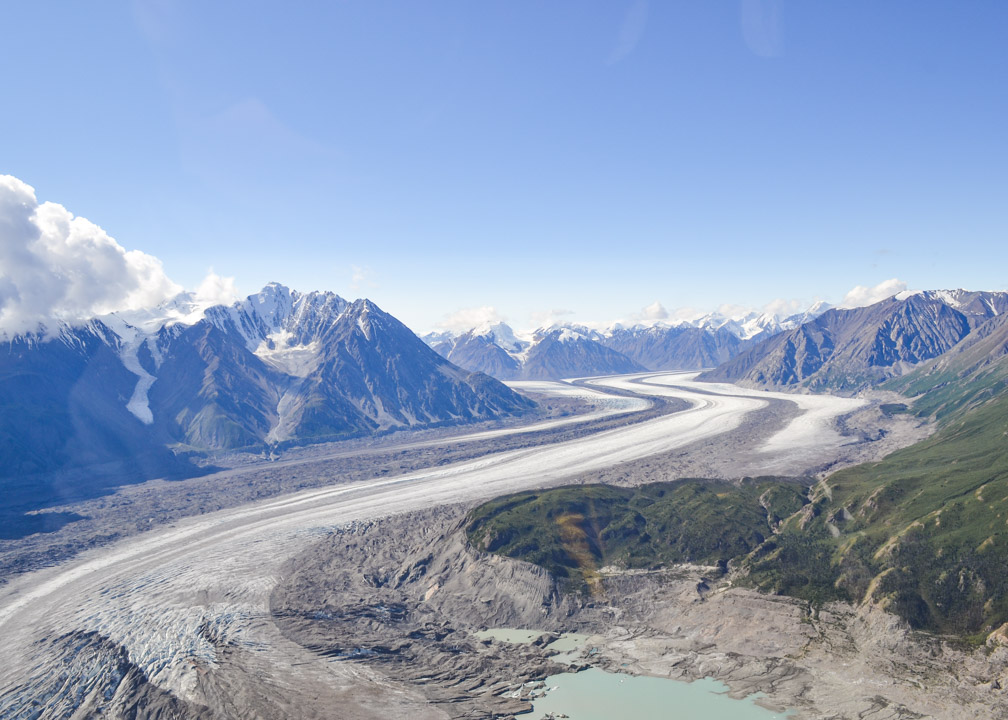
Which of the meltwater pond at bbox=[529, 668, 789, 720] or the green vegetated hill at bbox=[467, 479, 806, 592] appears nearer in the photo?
the meltwater pond at bbox=[529, 668, 789, 720]

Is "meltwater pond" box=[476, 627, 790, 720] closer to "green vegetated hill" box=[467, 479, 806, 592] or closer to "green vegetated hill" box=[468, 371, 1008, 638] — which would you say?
"green vegetated hill" box=[467, 479, 806, 592]

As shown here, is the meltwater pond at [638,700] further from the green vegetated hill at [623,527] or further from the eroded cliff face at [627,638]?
the green vegetated hill at [623,527]

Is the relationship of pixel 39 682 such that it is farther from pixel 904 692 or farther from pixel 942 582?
pixel 942 582

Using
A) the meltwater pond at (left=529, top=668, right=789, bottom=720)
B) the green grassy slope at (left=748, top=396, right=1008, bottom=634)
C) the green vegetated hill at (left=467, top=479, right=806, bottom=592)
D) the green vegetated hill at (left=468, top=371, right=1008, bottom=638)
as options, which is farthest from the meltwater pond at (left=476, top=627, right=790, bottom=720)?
the green grassy slope at (left=748, top=396, right=1008, bottom=634)

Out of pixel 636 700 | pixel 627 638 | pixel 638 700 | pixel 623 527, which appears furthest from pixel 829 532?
pixel 636 700

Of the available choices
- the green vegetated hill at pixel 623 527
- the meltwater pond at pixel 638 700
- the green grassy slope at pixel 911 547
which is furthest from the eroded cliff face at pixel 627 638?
the green grassy slope at pixel 911 547
